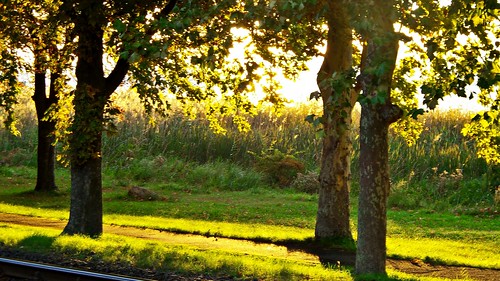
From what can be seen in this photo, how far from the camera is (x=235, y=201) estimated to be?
89.0ft

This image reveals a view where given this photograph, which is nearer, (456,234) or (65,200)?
(456,234)

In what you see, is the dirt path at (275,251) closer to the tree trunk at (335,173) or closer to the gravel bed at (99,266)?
the tree trunk at (335,173)

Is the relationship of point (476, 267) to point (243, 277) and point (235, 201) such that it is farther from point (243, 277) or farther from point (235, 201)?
point (235, 201)

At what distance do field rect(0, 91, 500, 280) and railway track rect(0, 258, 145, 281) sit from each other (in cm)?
206

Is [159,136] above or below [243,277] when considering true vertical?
above

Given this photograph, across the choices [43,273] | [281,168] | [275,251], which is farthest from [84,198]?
[281,168]

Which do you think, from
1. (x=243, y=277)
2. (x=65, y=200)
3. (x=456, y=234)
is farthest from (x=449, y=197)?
(x=243, y=277)

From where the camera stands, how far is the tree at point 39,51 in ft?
61.6

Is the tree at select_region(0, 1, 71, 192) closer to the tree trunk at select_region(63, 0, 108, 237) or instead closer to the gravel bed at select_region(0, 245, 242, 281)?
the tree trunk at select_region(63, 0, 108, 237)

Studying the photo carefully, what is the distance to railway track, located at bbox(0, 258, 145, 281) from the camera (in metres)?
9.71

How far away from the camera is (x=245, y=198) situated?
2783 cm

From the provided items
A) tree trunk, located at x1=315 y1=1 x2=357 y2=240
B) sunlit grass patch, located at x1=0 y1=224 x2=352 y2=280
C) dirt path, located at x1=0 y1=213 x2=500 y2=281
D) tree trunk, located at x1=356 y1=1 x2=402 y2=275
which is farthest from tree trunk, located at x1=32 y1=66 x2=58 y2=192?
tree trunk, located at x1=356 y1=1 x2=402 y2=275

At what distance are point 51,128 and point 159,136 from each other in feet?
27.8

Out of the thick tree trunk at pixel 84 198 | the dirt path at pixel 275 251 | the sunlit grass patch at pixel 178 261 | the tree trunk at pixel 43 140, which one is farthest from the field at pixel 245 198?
the tree trunk at pixel 43 140
